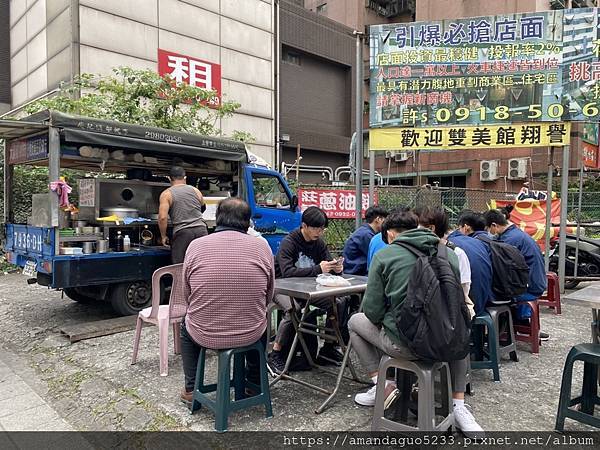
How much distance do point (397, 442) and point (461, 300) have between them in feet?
3.15

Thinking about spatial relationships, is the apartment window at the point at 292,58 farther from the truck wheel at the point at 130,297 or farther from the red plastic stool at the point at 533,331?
the red plastic stool at the point at 533,331

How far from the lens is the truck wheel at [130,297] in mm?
5543

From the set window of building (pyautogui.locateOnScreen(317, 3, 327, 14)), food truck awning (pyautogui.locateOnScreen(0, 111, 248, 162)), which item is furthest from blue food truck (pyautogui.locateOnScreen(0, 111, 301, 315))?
window of building (pyautogui.locateOnScreen(317, 3, 327, 14))

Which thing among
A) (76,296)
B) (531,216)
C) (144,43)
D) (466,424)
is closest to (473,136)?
(531,216)

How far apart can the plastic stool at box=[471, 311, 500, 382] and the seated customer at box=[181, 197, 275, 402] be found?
70.5 inches

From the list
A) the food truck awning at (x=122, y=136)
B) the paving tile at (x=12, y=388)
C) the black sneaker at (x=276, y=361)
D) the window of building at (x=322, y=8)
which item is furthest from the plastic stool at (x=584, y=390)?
the window of building at (x=322, y=8)

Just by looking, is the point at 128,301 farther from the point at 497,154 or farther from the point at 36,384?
the point at 497,154

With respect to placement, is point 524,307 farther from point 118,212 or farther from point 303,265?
point 118,212

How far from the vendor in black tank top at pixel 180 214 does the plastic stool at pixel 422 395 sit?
3.42m

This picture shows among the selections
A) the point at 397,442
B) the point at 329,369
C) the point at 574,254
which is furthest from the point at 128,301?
the point at 574,254

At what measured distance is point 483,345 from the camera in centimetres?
379

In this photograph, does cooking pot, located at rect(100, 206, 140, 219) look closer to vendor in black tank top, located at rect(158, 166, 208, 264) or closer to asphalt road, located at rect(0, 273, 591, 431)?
vendor in black tank top, located at rect(158, 166, 208, 264)

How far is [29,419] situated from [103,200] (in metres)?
3.49

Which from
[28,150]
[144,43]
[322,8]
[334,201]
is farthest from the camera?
[322,8]
